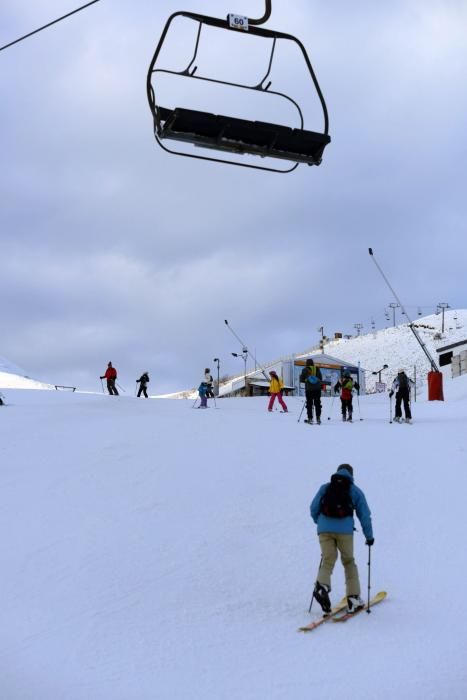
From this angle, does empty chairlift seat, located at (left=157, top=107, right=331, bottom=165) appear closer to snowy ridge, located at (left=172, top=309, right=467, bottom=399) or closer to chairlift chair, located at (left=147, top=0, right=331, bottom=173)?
chairlift chair, located at (left=147, top=0, right=331, bottom=173)

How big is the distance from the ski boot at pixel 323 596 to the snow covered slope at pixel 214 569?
212 mm

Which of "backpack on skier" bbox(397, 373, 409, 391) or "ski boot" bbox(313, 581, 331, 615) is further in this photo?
"backpack on skier" bbox(397, 373, 409, 391)

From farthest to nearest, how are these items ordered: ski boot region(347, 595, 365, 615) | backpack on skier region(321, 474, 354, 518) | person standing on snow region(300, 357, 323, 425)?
person standing on snow region(300, 357, 323, 425) → backpack on skier region(321, 474, 354, 518) → ski boot region(347, 595, 365, 615)

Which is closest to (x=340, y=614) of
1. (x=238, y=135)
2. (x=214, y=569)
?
(x=214, y=569)

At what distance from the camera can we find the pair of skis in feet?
26.5

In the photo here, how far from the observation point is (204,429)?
18.7m

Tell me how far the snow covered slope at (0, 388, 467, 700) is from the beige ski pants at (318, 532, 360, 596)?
1.16ft

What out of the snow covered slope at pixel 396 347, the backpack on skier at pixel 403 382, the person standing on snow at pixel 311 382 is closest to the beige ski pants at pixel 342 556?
the person standing on snow at pixel 311 382

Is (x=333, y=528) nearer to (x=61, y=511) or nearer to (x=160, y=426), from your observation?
(x=61, y=511)

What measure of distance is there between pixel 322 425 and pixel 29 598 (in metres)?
12.7

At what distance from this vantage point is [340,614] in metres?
8.52

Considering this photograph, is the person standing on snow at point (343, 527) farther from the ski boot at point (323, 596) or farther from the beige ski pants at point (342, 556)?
the ski boot at point (323, 596)

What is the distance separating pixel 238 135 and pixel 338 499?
374 centimetres

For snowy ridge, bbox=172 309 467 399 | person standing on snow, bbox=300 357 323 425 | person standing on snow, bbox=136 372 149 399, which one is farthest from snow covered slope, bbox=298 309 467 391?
person standing on snow, bbox=300 357 323 425
